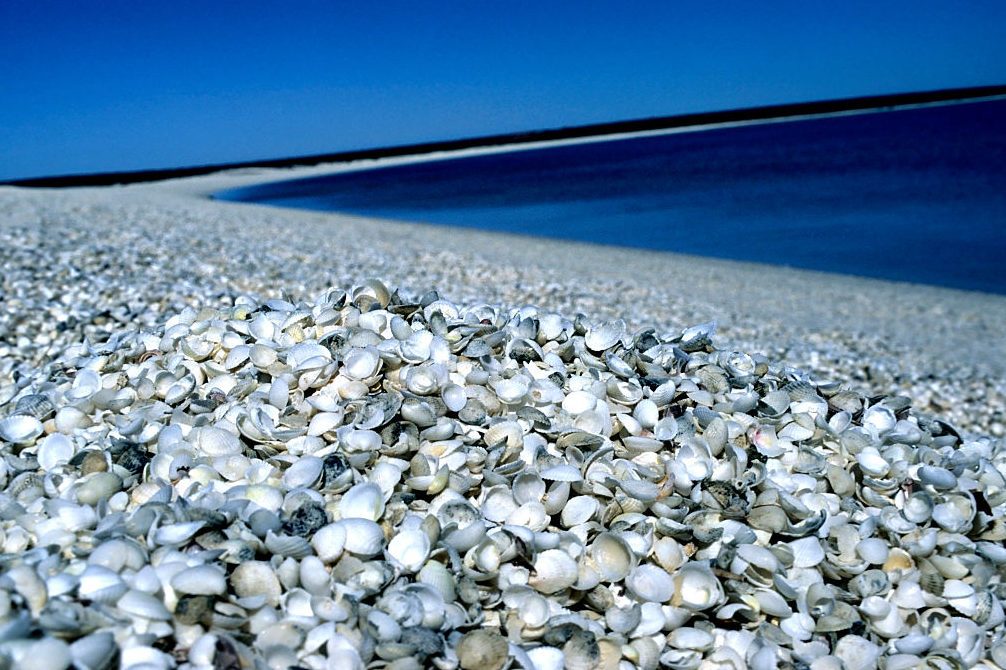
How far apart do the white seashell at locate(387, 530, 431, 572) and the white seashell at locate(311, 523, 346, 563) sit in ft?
0.38

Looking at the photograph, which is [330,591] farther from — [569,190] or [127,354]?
[569,190]

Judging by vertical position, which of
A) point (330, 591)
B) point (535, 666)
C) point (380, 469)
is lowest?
point (535, 666)

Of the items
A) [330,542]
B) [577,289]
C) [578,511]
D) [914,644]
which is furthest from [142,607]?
[577,289]

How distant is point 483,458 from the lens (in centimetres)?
217

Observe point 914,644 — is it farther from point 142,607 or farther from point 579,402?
point 142,607

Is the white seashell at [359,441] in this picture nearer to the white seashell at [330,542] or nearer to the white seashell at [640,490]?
the white seashell at [330,542]

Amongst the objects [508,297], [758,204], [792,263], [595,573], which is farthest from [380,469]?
[758,204]

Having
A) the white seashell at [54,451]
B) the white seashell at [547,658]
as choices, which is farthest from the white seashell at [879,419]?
the white seashell at [54,451]

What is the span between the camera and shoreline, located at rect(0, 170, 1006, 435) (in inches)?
240

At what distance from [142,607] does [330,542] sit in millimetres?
402

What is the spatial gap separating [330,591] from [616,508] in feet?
2.55

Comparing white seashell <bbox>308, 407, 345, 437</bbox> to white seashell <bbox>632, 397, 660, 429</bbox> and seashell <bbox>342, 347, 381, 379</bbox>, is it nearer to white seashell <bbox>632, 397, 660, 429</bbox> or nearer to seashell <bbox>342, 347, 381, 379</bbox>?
seashell <bbox>342, 347, 381, 379</bbox>

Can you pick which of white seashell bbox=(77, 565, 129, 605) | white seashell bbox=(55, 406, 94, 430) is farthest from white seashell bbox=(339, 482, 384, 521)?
white seashell bbox=(55, 406, 94, 430)

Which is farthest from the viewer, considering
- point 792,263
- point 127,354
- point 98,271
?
point 792,263
